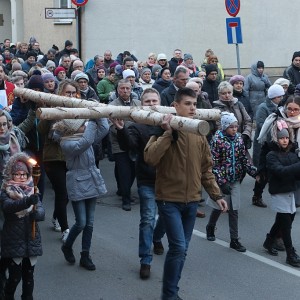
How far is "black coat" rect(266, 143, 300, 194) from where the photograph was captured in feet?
24.1

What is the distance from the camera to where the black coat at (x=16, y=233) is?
573cm

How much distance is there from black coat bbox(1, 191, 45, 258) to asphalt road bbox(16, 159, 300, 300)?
2.87ft

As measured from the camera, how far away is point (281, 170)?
289 inches

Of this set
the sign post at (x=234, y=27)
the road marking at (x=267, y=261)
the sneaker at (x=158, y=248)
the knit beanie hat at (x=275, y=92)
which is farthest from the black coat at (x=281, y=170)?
the sign post at (x=234, y=27)

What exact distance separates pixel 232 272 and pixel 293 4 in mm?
18249

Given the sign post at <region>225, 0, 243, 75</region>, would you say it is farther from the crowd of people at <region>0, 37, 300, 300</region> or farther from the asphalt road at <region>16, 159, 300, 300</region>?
the asphalt road at <region>16, 159, 300, 300</region>

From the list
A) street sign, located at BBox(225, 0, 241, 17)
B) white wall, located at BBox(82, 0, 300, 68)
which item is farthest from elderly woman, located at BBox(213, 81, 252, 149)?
white wall, located at BBox(82, 0, 300, 68)

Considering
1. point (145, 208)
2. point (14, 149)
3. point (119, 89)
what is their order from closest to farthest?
point (14, 149)
point (145, 208)
point (119, 89)

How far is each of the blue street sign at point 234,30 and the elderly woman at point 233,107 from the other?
5117 mm

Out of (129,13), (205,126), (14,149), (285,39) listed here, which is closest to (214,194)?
(205,126)

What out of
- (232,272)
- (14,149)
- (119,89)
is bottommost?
(232,272)

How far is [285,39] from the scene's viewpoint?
24141 millimetres

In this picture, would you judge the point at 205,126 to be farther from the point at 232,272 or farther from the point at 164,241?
the point at 164,241

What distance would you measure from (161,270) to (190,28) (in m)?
16.8
